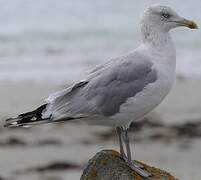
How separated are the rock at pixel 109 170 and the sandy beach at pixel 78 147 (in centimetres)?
362

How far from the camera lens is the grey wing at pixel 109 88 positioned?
5969 millimetres

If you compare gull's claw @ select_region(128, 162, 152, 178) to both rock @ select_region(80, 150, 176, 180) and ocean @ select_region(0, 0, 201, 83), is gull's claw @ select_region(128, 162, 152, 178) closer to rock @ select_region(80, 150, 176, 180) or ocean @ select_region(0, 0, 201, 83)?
rock @ select_region(80, 150, 176, 180)

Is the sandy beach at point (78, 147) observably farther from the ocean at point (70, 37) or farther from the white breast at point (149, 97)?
the white breast at point (149, 97)

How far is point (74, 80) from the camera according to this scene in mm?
15281

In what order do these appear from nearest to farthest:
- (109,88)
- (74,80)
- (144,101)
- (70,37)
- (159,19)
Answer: (144,101)
(109,88)
(159,19)
(74,80)
(70,37)

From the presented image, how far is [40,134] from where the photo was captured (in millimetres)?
11414

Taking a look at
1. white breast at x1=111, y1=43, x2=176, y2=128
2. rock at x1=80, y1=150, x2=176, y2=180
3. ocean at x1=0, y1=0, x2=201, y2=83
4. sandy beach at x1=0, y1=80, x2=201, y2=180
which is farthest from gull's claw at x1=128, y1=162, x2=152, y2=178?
ocean at x1=0, y1=0, x2=201, y2=83

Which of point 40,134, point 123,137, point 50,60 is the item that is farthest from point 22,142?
point 50,60

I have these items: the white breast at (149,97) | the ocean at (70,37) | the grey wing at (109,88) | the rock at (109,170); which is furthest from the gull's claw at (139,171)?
the ocean at (70,37)

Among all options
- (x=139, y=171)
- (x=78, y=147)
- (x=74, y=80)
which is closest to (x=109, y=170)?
(x=139, y=171)

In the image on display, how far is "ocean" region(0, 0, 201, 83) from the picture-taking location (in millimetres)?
16391

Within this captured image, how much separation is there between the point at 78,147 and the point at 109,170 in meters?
4.95

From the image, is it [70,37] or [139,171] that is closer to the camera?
[139,171]

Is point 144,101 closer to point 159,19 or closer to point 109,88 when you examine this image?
point 109,88
